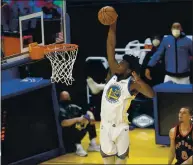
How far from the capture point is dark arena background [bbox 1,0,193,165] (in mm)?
7371

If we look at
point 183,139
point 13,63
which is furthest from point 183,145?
point 13,63

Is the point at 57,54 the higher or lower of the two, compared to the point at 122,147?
higher

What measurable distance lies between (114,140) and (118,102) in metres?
0.36

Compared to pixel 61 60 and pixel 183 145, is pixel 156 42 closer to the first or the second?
pixel 61 60

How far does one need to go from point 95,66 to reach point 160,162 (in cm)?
246

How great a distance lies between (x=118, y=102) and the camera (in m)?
5.17

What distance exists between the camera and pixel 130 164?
774cm

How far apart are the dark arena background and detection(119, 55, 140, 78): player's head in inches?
49.7

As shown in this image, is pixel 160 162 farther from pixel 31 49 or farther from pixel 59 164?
pixel 31 49

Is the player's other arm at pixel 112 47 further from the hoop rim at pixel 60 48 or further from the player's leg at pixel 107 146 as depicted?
the hoop rim at pixel 60 48

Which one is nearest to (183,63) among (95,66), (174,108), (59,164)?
(174,108)

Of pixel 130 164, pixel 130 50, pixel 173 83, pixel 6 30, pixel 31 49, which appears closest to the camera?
pixel 31 49

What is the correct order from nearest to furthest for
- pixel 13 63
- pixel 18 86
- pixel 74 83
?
pixel 13 63 → pixel 18 86 → pixel 74 83

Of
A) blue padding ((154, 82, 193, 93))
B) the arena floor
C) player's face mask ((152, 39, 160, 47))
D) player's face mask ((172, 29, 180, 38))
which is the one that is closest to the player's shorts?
the arena floor
